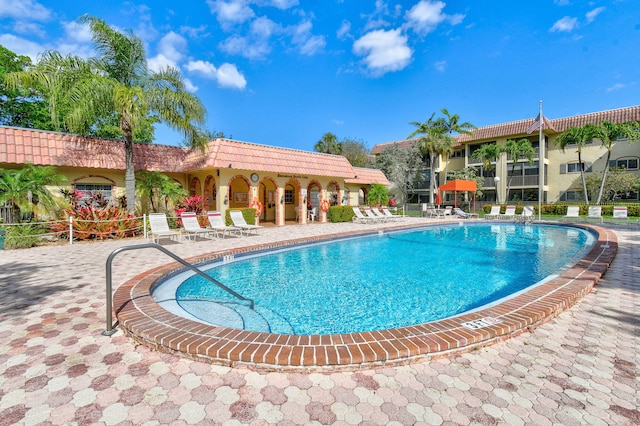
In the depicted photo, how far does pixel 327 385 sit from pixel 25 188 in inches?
520

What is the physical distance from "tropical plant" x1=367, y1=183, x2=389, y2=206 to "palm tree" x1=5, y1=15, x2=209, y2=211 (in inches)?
579

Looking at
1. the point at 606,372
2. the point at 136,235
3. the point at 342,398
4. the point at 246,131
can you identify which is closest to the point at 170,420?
the point at 342,398

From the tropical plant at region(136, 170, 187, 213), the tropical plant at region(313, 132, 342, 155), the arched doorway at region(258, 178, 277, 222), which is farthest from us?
the tropical plant at region(313, 132, 342, 155)

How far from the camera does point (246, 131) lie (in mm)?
53938

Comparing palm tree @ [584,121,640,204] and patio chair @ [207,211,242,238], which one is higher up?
palm tree @ [584,121,640,204]

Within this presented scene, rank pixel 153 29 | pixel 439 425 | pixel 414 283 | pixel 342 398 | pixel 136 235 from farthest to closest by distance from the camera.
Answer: pixel 153 29, pixel 136 235, pixel 414 283, pixel 342 398, pixel 439 425

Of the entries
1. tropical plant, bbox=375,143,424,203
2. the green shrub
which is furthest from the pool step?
tropical plant, bbox=375,143,424,203

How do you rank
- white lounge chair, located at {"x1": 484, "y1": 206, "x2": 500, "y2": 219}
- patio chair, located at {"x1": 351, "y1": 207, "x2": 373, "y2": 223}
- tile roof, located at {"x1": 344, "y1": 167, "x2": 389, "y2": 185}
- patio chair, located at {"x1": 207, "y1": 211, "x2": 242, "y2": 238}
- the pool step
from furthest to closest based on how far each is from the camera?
tile roof, located at {"x1": 344, "y1": 167, "x2": 389, "y2": 185}, white lounge chair, located at {"x1": 484, "y1": 206, "x2": 500, "y2": 219}, patio chair, located at {"x1": 351, "y1": 207, "x2": 373, "y2": 223}, patio chair, located at {"x1": 207, "y1": 211, "x2": 242, "y2": 238}, the pool step

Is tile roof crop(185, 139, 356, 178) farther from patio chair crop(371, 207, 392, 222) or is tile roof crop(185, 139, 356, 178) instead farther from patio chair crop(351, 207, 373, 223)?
patio chair crop(371, 207, 392, 222)

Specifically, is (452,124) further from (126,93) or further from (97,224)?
(97,224)

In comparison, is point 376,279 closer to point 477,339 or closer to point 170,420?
point 477,339

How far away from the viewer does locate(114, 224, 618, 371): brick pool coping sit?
2.77 meters

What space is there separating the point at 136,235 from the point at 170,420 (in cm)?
1244

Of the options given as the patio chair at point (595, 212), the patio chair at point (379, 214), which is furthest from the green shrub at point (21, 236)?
the patio chair at point (595, 212)
